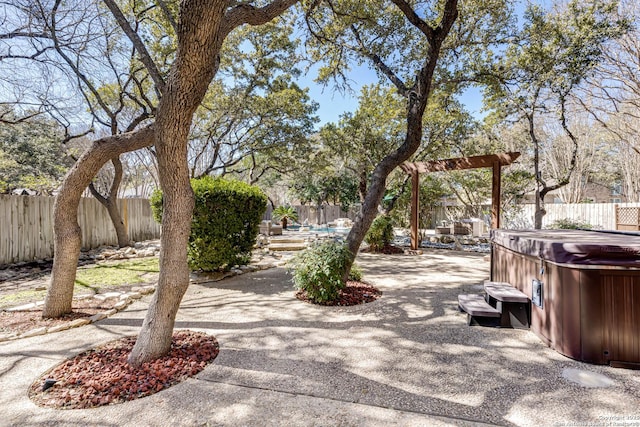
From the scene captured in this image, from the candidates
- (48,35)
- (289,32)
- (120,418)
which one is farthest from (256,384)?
(289,32)

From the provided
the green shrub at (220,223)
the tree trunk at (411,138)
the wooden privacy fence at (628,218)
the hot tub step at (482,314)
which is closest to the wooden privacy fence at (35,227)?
the green shrub at (220,223)

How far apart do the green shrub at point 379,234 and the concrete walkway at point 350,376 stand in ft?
17.9

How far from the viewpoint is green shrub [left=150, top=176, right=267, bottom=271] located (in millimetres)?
5477

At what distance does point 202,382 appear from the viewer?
7.58 ft

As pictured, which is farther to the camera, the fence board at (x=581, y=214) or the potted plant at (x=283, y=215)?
the potted plant at (x=283, y=215)

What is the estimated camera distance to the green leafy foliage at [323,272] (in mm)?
4234

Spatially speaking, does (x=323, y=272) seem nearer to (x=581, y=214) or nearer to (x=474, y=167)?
(x=474, y=167)

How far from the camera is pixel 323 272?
422 centimetres

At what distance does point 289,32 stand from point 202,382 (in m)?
10.2

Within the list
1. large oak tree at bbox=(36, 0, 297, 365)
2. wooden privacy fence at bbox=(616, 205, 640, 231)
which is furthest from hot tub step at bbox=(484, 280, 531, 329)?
wooden privacy fence at bbox=(616, 205, 640, 231)

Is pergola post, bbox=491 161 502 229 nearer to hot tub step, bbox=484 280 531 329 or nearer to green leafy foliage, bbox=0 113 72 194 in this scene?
hot tub step, bbox=484 280 531 329

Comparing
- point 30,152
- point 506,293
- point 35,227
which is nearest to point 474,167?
point 506,293

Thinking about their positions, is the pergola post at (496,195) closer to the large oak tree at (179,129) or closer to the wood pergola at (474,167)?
the wood pergola at (474,167)

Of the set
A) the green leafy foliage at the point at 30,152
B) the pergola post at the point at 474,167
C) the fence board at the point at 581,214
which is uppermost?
the green leafy foliage at the point at 30,152
